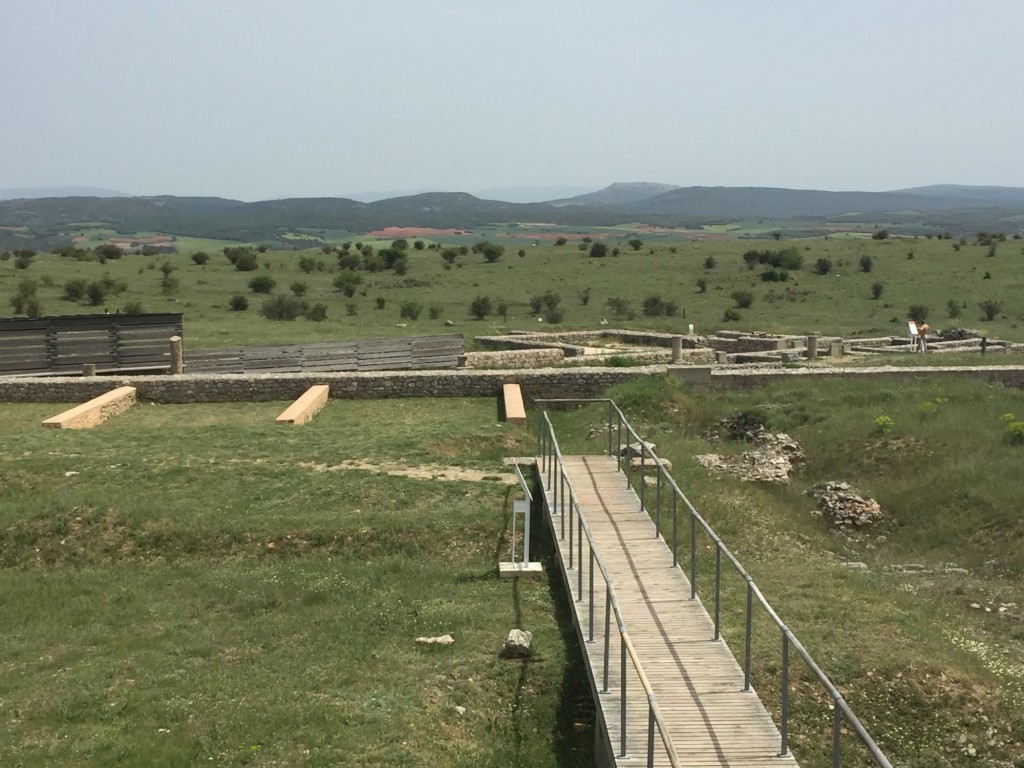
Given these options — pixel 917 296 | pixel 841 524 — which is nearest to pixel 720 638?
pixel 841 524

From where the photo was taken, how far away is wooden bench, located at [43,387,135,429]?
1948cm

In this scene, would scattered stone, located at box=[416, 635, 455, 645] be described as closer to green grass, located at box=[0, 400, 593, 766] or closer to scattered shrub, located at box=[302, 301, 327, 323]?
green grass, located at box=[0, 400, 593, 766]

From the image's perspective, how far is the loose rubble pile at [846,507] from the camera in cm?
1523

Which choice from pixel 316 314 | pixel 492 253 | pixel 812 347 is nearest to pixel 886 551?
pixel 812 347

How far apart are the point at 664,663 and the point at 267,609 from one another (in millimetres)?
4934

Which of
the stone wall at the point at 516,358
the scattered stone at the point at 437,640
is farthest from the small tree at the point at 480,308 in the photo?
the scattered stone at the point at 437,640

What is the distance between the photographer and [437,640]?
10.3m

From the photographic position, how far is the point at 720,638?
29.9 ft

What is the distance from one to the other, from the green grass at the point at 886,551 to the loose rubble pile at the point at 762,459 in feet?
0.83

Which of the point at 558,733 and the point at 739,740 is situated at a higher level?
the point at 739,740

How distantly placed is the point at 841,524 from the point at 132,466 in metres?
11.0

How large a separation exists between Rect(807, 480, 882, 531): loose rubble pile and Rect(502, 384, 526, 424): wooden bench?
6.26 metres

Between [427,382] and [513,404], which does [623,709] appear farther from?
[427,382]

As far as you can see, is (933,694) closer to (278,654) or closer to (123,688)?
(278,654)
